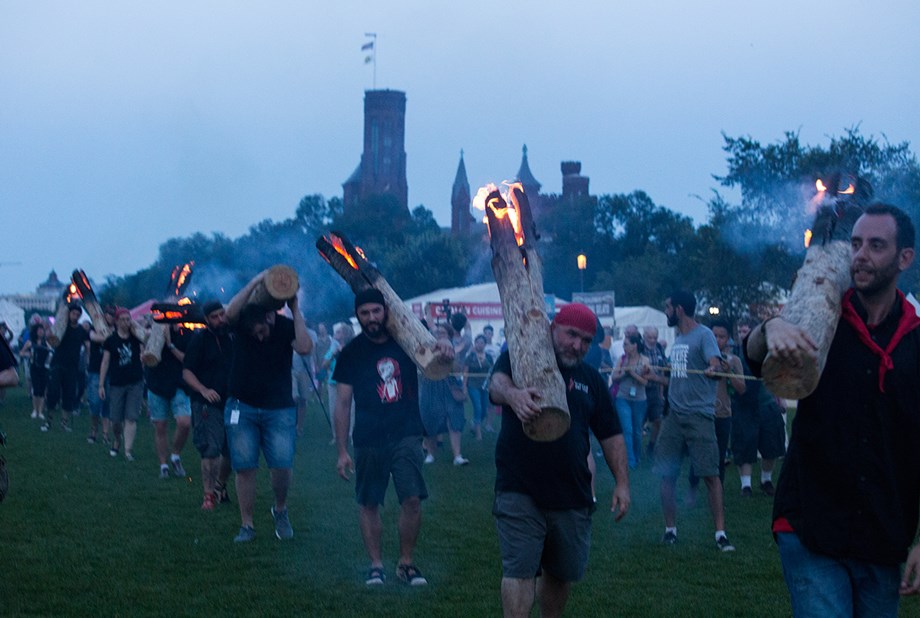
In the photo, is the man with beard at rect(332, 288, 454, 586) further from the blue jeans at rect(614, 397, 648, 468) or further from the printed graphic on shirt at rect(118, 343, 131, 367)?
the printed graphic on shirt at rect(118, 343, 131, 367)

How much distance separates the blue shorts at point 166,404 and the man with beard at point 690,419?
616 centimetres

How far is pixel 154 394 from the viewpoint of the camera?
13906mm

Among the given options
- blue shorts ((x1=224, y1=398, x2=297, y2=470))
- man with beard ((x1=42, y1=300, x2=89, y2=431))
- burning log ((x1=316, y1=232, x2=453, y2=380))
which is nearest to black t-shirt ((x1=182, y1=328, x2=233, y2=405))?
blue shorts ((x1=224, y1=398, x2=297, y2=470))

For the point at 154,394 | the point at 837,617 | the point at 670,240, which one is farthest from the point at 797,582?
the point at 670,240

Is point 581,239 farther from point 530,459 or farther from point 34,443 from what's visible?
point 530,459

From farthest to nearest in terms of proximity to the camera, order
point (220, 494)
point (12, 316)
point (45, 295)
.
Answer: point (45, 295) < point (12, 316) < point (220, 494)

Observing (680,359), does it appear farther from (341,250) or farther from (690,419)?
(341,250)

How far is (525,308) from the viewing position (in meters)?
6.14

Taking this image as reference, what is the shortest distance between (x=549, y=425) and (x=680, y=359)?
4.63 metres

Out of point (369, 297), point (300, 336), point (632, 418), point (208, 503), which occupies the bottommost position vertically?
point (208, 503)

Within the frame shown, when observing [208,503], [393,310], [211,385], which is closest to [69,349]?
[211,385]

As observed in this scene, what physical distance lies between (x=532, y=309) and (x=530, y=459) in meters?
0.81

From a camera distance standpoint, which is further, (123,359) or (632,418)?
(632,418)

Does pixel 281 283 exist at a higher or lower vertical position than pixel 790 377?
higher
